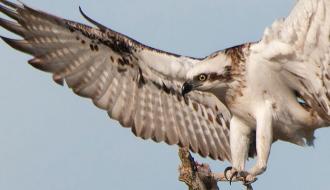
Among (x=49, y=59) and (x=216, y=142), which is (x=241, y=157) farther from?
(x=49, y=59)

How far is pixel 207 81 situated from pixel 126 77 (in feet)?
6.67

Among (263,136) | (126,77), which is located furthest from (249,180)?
(126,77)

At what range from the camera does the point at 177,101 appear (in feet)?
58.3

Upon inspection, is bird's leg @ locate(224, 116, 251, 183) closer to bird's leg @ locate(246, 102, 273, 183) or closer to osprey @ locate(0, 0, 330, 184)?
osprey @ locate(0, 0, 330, 184)

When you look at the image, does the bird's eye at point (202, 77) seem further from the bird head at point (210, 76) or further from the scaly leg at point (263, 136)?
the scaly leg at point (263, 136)

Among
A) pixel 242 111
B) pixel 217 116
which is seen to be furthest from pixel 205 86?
→ pixel 217 116

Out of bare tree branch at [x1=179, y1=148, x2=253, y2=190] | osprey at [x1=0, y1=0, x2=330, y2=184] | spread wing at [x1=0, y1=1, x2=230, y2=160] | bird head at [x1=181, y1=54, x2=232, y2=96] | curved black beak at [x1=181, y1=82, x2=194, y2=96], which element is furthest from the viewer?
spread wing at [x1=0, y1=1, x2=230, y2=160]

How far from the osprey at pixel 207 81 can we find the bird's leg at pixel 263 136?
0.04 feet

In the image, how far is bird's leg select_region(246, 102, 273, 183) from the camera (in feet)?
50.6

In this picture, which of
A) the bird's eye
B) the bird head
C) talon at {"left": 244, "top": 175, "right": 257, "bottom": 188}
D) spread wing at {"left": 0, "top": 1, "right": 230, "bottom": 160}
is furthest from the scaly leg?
spread wing at {"left": 0, "top": 1, "right": 230, "bottom": 160}

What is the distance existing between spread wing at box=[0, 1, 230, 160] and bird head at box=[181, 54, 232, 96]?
0.69 meters

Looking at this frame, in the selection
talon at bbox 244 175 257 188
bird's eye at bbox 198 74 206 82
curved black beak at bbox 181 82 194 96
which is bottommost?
talon at bbox 244 175 257 188

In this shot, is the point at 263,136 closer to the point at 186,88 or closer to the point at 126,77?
the point at 186,88

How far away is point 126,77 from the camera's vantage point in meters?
17.7
